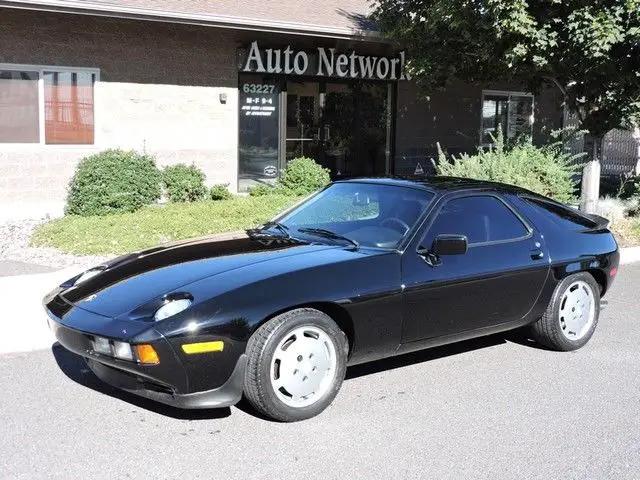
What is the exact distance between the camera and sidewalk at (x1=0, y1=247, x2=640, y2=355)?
597 centimetres

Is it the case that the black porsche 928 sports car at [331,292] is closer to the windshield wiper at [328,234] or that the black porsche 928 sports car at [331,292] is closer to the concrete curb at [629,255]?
the windshield wiper at [328,234]

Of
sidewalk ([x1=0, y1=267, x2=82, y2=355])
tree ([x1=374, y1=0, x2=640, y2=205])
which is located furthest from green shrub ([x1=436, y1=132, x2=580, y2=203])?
sidewalk ([x1=0, y1=267, x2=82, y2=355])

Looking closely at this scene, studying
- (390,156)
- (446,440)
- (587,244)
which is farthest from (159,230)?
(390,156)

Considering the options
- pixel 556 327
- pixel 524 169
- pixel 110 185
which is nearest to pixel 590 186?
pixel 524 169

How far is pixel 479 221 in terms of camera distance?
5.56m

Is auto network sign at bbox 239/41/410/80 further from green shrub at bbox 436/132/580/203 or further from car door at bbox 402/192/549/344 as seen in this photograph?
car door at bbox 402/192/549/344

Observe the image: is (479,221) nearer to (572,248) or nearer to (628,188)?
(572,248)

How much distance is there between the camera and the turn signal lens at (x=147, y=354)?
4.00 m

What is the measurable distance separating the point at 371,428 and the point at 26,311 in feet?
12.4

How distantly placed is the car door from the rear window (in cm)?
36

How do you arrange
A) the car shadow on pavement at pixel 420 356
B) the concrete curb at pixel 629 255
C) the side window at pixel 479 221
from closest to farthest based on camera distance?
1. the side window at pixel 479 221
2. the car shadow on pavement at pixel 420 356
3. the concrete curb at pixel 629 255

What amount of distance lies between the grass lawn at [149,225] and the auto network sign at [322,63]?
3.35 metres

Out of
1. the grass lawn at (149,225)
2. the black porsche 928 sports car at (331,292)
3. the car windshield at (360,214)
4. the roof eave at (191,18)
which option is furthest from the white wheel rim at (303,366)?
the roof eave at (191,18)

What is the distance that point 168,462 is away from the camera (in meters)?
3.85
